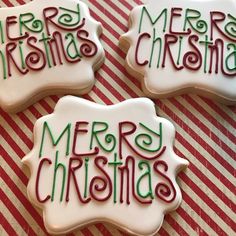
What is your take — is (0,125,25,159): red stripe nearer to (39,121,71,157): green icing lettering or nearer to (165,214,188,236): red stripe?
(39,121,71,157): green icing lettering

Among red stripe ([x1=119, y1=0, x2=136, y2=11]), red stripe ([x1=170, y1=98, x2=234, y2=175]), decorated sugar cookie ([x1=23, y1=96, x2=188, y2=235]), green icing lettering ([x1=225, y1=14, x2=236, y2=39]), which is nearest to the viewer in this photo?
decorated sugar cookie ([x1=23, y1=96, x2=188, y2=235])

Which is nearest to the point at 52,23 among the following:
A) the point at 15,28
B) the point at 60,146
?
Answer: the point at 15,28

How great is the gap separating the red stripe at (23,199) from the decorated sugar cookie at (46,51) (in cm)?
19

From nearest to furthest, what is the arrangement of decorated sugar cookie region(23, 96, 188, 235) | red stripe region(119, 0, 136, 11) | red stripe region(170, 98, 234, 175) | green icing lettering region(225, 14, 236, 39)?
decorated sugar cookie region(23, 96, 188, 235), red stripe region(170, 98, 234, 175), green icing lettering region(225, 14, 236, 39), red stripe region(119, 0, 136, 11)

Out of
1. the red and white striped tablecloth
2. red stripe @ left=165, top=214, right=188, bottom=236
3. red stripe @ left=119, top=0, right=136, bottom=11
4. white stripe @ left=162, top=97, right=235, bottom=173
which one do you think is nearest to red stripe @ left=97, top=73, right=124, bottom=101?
the red and white striped tablecloth

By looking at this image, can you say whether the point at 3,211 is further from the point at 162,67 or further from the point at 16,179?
the point at 162,67

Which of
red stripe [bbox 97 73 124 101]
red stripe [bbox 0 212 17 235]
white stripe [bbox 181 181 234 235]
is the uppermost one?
red stripe [bbox 97 73 124 101]

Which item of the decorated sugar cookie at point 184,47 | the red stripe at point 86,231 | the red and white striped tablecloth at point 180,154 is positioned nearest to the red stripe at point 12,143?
the red and white striped tablecloth at point 180,154

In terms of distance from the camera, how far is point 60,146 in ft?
3.79

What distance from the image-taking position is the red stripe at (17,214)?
1.12 m

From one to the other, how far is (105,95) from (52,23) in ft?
0.86

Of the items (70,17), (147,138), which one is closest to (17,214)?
(147,138)

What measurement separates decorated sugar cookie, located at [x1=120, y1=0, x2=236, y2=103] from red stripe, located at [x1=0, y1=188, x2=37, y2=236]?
0.47 meters

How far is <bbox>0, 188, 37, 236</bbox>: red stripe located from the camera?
112 centimetres
